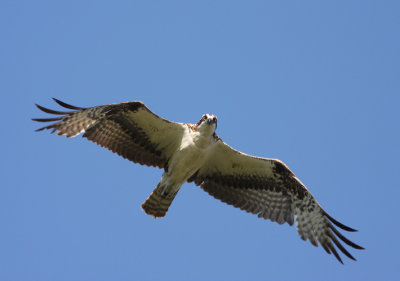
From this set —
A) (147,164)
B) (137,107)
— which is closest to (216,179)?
(147,164)

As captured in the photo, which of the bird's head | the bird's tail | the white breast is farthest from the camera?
the bird's tail

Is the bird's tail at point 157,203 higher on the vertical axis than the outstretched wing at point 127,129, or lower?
lower

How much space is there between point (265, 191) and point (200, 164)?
1600 millimetres

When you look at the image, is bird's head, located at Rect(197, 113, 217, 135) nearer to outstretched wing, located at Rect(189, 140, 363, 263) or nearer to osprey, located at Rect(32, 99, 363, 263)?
osprey, located at Rect(32, 99, 363, 263)

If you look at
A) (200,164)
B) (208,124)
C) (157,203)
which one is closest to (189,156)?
(200,164)

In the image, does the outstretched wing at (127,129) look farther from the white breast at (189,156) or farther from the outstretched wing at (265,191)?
the outstretched wing at (265,191)

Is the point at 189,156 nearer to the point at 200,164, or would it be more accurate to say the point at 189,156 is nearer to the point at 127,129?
the point at 200,164

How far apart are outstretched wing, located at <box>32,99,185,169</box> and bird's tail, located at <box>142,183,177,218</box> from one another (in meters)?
0.67

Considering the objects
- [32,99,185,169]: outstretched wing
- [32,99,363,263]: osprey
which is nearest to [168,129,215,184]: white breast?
[32,99,363,263]: osprey

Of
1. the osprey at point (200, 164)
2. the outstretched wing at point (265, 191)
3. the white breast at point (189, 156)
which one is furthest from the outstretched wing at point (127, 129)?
the outstretched wing at point (265, 191)

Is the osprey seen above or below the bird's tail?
above

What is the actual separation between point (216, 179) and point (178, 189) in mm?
973

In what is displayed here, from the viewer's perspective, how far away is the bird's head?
42.5 ft

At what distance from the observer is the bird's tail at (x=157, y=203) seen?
1363 centimetres
